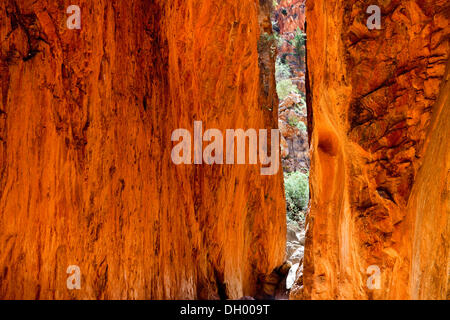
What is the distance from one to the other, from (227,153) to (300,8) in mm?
20512

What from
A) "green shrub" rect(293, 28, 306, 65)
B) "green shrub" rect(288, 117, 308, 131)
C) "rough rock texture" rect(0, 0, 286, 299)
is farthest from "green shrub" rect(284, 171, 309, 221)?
"rough rock texture" rect(0, 0, 286, 299)

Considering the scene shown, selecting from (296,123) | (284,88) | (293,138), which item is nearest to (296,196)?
(293,138)

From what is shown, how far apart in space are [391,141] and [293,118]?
60.6 ft

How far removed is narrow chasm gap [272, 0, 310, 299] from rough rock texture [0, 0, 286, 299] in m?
7.25

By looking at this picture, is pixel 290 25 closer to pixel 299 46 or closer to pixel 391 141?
pixel 299 46

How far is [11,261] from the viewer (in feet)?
13.9

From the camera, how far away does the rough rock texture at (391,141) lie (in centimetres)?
369

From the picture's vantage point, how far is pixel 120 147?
5641 mm

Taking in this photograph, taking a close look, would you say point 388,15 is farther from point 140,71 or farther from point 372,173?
point 140,71

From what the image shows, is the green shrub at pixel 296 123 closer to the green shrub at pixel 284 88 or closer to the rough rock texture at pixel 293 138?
the rough rock texture at pixel 293 138

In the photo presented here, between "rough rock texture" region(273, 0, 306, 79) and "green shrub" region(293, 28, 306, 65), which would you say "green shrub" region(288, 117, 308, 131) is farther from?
"green shrub" region(293, 28, 306, 65)

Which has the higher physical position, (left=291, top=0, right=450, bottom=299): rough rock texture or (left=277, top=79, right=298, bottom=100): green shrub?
(left=277, top=79, right=298, bottom=100): green shrub

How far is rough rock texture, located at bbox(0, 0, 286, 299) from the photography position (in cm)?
449
